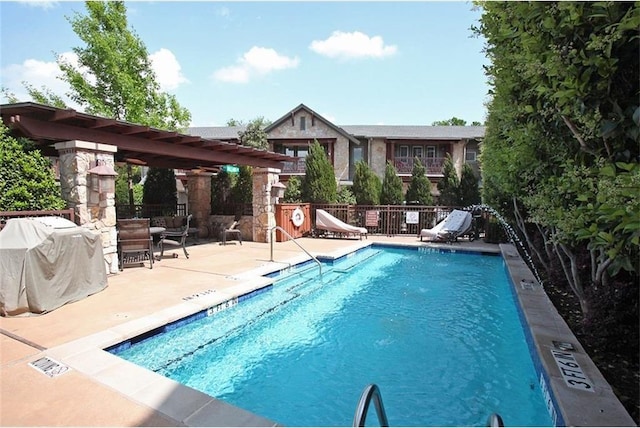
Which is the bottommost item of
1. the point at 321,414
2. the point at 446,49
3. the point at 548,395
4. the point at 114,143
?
the point at 321,414

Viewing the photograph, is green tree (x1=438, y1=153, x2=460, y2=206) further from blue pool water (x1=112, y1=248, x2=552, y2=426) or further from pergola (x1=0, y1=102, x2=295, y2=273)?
pergola (x1=0, y1=102, x2=295, y2=273)

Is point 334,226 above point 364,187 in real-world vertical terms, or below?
below

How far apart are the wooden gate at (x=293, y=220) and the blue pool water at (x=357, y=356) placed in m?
5.86

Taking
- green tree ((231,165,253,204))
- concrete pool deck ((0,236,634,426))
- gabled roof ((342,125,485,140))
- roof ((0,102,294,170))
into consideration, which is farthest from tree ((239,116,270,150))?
concrete pool deck ((0,236,634,426))

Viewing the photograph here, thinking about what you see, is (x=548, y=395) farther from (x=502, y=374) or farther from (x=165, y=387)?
(x=165, y=387)

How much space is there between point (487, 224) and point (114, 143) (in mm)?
12370

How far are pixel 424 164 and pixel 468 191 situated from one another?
789cm

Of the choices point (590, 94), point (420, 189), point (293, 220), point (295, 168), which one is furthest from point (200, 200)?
point (590, 94)

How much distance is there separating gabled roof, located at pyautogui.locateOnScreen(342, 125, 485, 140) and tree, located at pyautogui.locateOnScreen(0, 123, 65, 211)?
64.7ft

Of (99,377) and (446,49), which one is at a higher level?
(446,49)

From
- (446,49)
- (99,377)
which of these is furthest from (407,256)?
(99,377)

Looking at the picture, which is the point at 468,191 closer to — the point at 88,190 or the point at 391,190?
the point at 391,190

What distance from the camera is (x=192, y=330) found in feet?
16.3

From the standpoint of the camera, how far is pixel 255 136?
23500 millimetres
